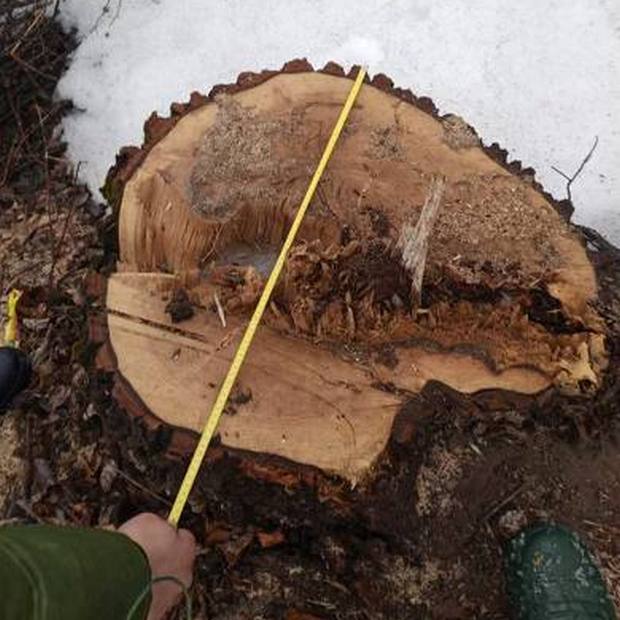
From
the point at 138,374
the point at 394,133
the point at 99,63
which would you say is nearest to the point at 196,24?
the point at 99,63

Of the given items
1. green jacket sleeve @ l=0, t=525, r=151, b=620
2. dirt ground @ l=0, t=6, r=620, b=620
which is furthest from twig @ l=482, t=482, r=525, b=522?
green jacket sleeve @ l=0, t=525, r=151, b=620

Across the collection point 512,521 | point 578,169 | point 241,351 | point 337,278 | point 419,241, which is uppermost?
point 578,169

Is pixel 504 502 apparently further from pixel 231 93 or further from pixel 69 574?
pixel 231 93

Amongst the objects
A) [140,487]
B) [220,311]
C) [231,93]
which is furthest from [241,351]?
[231,93]

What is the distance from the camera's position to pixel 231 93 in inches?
86.0

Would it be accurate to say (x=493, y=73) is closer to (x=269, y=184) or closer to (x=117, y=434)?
(x=269, y=184)

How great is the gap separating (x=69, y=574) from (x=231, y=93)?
1.36m

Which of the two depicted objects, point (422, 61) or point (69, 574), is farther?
point (422, 61)

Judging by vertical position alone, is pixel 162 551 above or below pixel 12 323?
above

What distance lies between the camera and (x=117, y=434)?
196cm

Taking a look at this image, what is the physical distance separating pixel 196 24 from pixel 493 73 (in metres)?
1.14

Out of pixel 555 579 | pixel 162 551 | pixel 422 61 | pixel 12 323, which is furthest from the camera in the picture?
pixel 422 61

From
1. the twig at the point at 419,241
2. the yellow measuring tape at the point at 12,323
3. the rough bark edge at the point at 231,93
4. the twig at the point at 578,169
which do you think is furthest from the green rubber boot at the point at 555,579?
the yellow measuring tape at the point at 12,323

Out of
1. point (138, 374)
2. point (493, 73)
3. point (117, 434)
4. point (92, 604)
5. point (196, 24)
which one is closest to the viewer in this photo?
point (92, 604)
